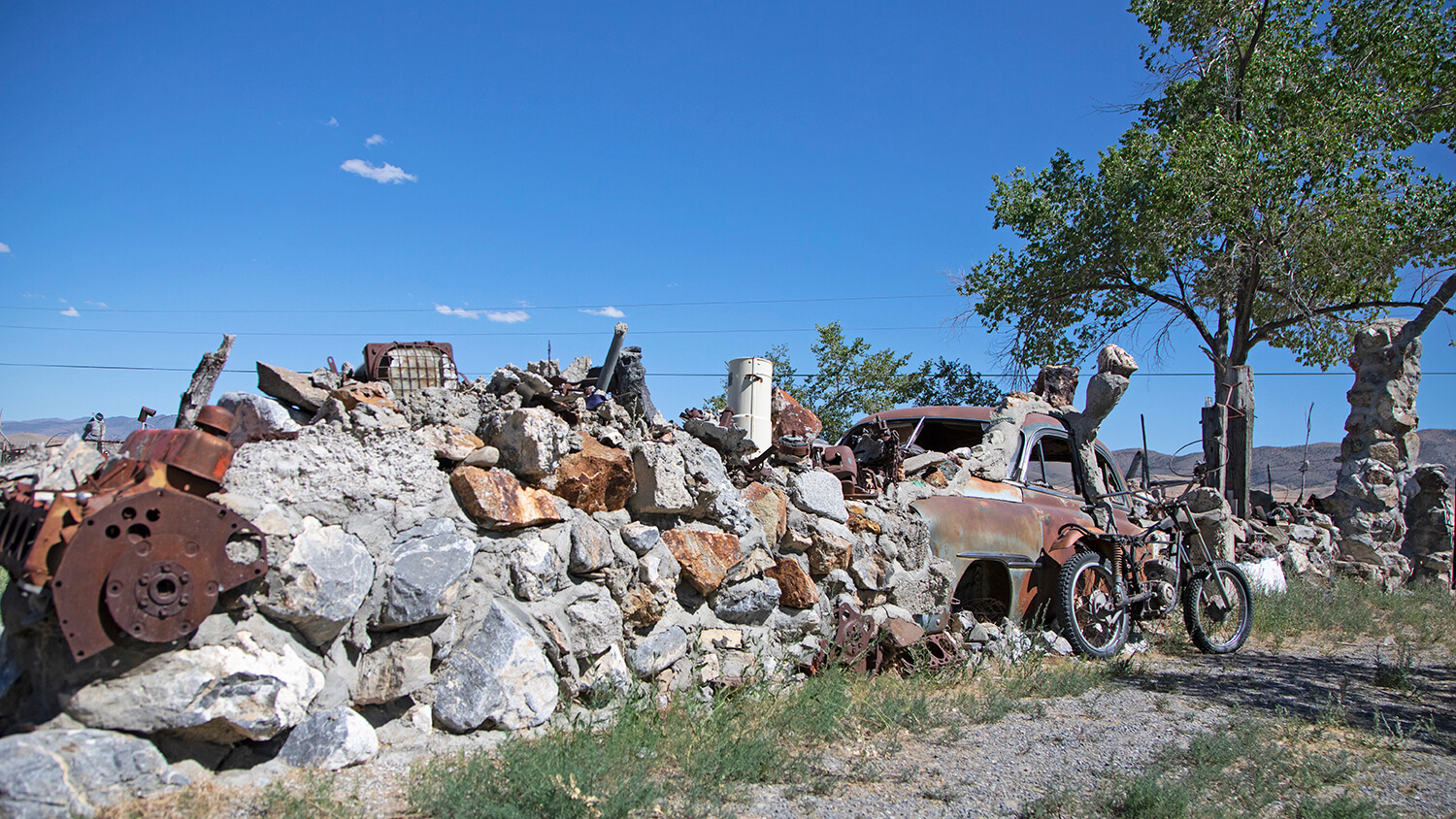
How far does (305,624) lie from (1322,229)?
1675cm

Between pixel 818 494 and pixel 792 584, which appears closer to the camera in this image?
pixel 792 584

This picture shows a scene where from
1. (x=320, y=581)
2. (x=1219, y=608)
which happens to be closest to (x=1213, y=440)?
(x=1219, y=608)

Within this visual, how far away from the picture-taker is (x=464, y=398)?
4.87 meters

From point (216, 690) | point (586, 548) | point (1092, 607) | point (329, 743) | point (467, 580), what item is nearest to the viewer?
point (216, 690)

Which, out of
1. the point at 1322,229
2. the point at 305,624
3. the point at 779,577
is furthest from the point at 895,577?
the point at 1322,229

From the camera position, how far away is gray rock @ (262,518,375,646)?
344 cm

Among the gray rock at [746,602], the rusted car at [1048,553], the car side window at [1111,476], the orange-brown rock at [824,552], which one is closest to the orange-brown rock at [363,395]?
the gray rock at [746,602]

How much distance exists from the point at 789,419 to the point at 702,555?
88.8 inches

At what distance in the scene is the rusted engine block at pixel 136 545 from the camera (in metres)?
2.92

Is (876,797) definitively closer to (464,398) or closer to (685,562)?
(685,562)

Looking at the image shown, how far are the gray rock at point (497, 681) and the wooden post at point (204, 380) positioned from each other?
182cm

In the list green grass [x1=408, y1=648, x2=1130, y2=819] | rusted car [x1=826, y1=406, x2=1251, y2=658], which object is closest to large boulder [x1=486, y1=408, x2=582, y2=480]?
green grass [x1=408, y1=648, x2=1130, y2=819]

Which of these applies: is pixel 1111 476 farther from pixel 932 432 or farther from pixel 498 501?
pixel 498 501

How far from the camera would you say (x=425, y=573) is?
3.88 metres
